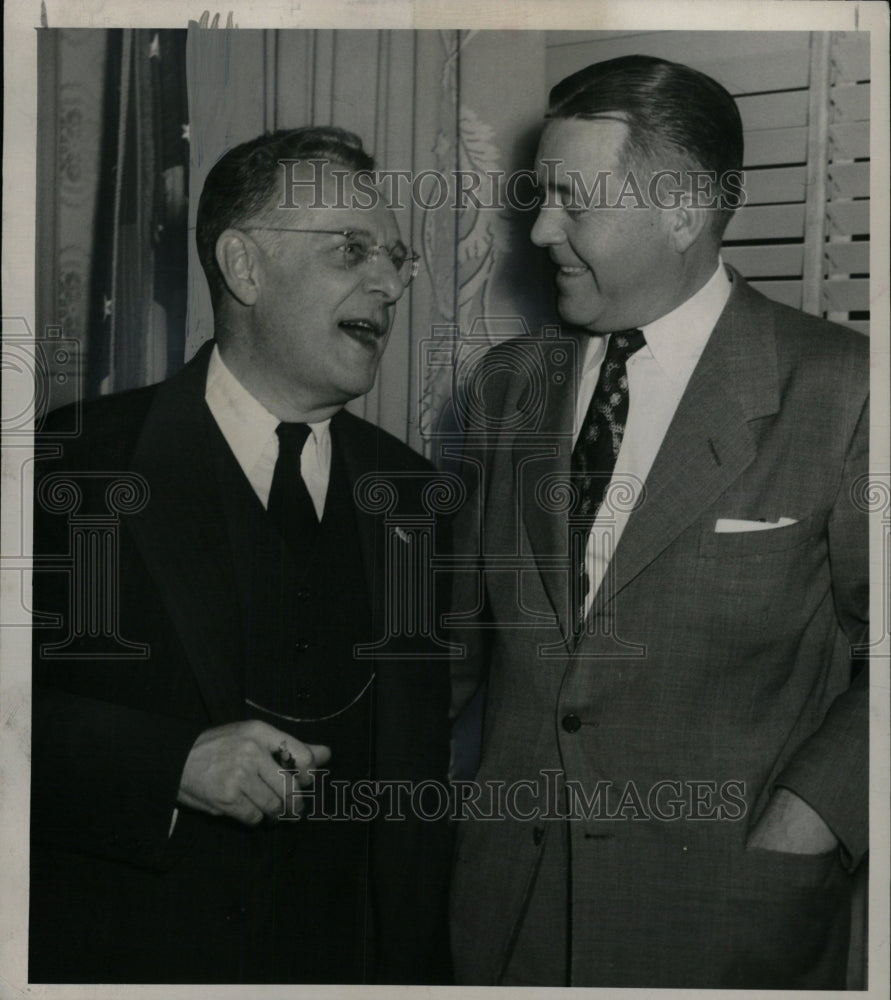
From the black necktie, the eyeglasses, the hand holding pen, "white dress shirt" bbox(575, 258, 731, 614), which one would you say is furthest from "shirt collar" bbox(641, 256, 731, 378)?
the hand holding pen

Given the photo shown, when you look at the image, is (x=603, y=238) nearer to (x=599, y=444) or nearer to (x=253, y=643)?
(x=599, y=444)

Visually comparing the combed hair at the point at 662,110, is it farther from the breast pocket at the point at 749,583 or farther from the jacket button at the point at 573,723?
the jacket button at the point at 573,723

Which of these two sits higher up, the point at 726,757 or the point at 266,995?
the point at 726,757

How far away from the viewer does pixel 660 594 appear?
1894mm

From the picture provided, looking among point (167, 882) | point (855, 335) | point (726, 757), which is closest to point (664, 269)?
point (855, 335)

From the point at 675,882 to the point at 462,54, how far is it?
4.80 ft

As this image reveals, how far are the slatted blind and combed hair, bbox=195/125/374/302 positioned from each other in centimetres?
39

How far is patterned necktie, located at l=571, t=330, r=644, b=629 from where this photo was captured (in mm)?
1937

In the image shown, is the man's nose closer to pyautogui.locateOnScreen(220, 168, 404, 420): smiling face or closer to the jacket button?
pyautogui.locateOnScreen(220, 168, 404, 420): smiling face

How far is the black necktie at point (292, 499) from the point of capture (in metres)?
1.96

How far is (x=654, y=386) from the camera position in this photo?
1930 mm

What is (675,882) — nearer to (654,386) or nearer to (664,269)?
(654,386)

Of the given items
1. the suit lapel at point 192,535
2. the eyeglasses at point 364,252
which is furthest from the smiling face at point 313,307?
the suit lapel at point 192,535

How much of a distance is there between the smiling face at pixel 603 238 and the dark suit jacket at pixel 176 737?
1.39 feet
